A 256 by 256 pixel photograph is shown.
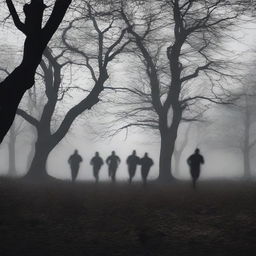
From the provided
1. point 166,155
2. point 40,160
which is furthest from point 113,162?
point 40,160

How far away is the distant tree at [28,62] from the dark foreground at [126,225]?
2579 millimetres

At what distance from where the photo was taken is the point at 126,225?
1132 centimetres

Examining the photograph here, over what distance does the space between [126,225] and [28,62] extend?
4.73 metres

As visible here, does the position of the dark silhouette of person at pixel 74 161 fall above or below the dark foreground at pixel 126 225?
above

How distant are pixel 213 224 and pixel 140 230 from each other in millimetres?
1852

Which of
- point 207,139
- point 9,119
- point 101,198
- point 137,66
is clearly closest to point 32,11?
point 9,119

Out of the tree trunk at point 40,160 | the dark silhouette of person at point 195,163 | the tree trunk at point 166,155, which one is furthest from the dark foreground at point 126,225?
the tree trunk at point 166,155

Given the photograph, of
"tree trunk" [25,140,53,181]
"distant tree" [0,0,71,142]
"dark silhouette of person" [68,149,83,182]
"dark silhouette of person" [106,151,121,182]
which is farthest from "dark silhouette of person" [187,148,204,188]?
"distant tree" [0,0,71,142]

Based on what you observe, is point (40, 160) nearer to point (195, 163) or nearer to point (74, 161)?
point (74, 161)

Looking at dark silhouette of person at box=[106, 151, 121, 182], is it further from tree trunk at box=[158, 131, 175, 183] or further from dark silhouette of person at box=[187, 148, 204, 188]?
dark silhouette of person at box=[187, 148, 204, 188]

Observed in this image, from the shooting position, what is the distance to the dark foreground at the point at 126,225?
9492mm

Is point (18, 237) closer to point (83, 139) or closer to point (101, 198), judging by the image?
point (101, 198)

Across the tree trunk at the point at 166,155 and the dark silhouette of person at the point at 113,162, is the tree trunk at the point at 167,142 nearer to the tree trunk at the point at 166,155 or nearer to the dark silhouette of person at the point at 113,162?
the tree trunk at the point at 166,155

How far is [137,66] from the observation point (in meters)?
35.7
